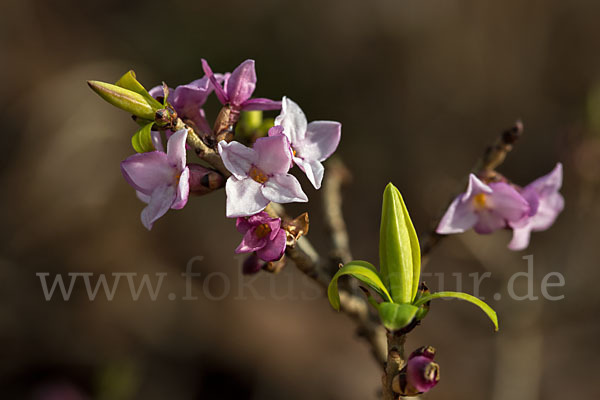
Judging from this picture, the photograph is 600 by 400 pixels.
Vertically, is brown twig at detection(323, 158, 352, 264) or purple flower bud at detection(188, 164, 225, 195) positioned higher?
purple flower bud at detection(188, 164, 225, 195)

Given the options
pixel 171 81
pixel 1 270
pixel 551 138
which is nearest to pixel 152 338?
pixel 1 270

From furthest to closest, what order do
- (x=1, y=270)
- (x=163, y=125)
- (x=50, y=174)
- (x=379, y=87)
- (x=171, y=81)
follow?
(x=379, y=87) → (x=171, y=81) → (x=50, y=174) → (x=1, y=270) → (x=163, y=125)

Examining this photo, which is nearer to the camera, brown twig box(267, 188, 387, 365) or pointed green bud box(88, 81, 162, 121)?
pointed green bud box(88, 81, 162, 121)

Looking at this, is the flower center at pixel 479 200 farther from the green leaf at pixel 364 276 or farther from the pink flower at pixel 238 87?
the pink flower at pixel 238 87

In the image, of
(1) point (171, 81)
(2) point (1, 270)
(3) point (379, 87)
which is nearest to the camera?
(2) point (1, 270)

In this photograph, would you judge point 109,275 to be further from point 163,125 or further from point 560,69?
point 560,69

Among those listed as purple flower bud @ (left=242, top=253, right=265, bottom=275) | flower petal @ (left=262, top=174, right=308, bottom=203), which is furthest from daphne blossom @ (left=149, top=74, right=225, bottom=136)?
purple flower bud @ (left=242, top=253, right=265, bottom=275)

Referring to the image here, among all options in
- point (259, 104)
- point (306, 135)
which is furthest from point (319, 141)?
point (259, 104)

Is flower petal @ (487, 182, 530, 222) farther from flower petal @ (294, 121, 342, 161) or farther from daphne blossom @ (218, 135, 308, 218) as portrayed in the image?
daphne blossom @ (218, 135, 308, 218)
